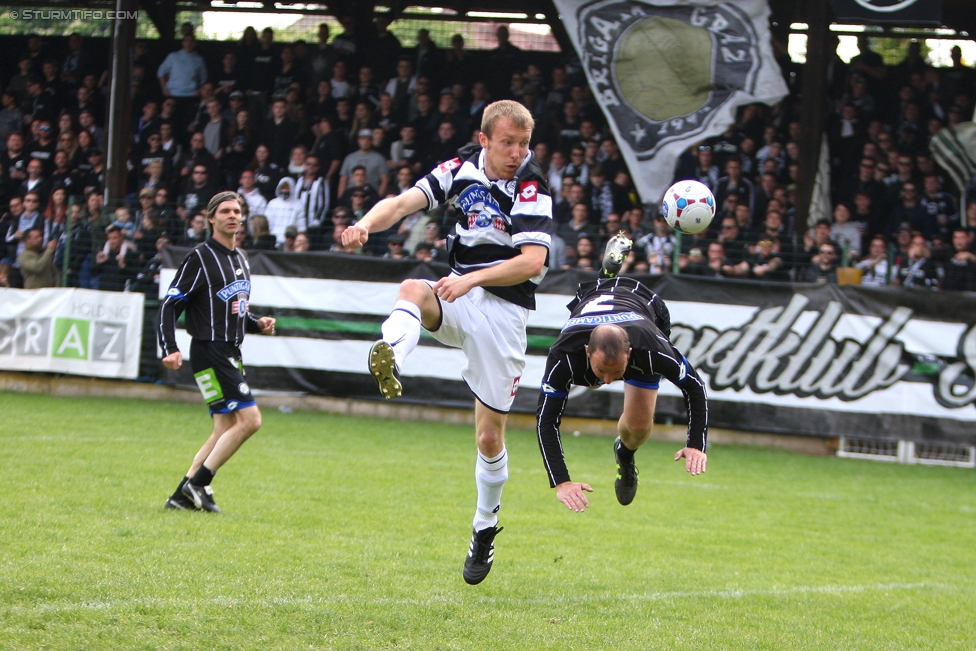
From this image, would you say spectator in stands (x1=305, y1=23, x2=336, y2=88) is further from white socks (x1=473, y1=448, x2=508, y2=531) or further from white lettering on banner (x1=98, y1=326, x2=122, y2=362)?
white socks (x1=473, y1=448, x2=508, y2=531)

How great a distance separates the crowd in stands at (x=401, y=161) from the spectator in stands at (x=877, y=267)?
0.02 metres

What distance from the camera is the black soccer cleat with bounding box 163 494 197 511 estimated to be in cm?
792

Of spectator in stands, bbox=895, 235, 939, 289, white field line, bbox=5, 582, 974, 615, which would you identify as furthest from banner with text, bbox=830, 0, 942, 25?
white field line, bbox=5, 582, 974, 615

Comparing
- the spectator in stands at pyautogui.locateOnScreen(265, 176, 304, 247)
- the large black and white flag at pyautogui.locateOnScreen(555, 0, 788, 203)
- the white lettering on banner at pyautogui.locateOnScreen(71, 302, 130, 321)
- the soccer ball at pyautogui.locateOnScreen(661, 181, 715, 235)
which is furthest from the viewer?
the spectator in stands at pyautogui.locateOnScreen(265, 176, 304, 247)

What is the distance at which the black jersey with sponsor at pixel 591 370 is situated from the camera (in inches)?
236

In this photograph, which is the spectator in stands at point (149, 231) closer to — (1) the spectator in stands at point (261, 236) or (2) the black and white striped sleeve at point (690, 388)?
(1) the spectator in stands at point (261, 236)

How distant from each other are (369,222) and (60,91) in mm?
16597

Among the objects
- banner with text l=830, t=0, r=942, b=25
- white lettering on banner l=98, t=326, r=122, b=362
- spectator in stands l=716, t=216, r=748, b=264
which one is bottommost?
white lettering on banner l=98, t=326, r=122, b=362

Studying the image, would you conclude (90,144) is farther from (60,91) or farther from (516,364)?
(516,364)

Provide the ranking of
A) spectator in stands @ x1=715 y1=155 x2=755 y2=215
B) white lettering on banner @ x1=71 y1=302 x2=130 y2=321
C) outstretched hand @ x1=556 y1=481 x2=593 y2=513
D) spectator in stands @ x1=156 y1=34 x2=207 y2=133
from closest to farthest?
1. outstretched hand @ x1=556 y1=481 x2=593 y2=513
2. spectator in stands @ x1=715 y1=155 x2=755 y2=215
3. white lettering on banner @ x1=71 y1=302 x2=130 y2=321
4. spectator in stands @ x1=156 y1=34 x2=207 y2=133

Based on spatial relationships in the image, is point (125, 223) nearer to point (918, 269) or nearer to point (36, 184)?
point (36, 184)

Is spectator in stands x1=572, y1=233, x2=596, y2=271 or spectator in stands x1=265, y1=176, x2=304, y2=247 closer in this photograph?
spectator in stands x1=572, y1=233, x2=596, y2=271

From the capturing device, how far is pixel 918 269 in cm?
1334

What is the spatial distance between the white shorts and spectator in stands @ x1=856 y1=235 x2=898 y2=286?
28.8 feet
